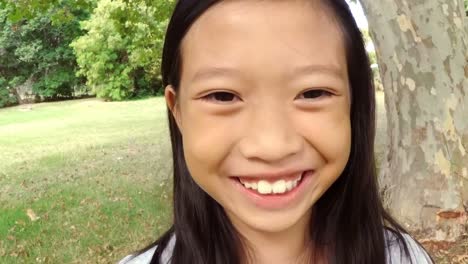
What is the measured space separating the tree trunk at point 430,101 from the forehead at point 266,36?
3.21 m

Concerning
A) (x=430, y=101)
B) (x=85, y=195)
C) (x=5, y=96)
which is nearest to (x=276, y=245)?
(x=430, y=101)

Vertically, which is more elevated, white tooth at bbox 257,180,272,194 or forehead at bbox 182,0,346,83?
forehead at bbox 182,0,346,83

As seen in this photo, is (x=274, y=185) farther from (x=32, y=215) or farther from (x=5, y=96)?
(x=5, y=96)

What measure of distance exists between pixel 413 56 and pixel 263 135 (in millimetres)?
3374

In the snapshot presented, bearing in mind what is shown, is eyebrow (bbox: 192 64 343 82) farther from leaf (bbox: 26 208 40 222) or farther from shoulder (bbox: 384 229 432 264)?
leaf (bbox: 26 208 40 222)

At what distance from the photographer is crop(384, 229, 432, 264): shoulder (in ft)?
4.43

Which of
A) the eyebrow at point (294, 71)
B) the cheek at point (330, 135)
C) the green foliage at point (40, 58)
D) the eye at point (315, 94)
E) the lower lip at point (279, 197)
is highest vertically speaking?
the green foliage at point (40, 58)

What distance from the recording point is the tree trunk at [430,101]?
161 inches

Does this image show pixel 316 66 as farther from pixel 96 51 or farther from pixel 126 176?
pixel 96 51

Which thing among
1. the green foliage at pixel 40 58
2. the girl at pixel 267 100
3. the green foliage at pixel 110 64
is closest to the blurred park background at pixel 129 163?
the girl at pixel 267 100

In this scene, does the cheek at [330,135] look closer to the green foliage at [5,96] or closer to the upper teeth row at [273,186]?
the upper teeth row at [273,186]

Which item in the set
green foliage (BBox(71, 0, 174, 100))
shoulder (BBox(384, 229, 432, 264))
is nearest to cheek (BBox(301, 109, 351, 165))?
shoulder (BBox(384, 229, 432, 264))

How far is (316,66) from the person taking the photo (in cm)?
106

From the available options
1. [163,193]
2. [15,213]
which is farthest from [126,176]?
[15,213]
